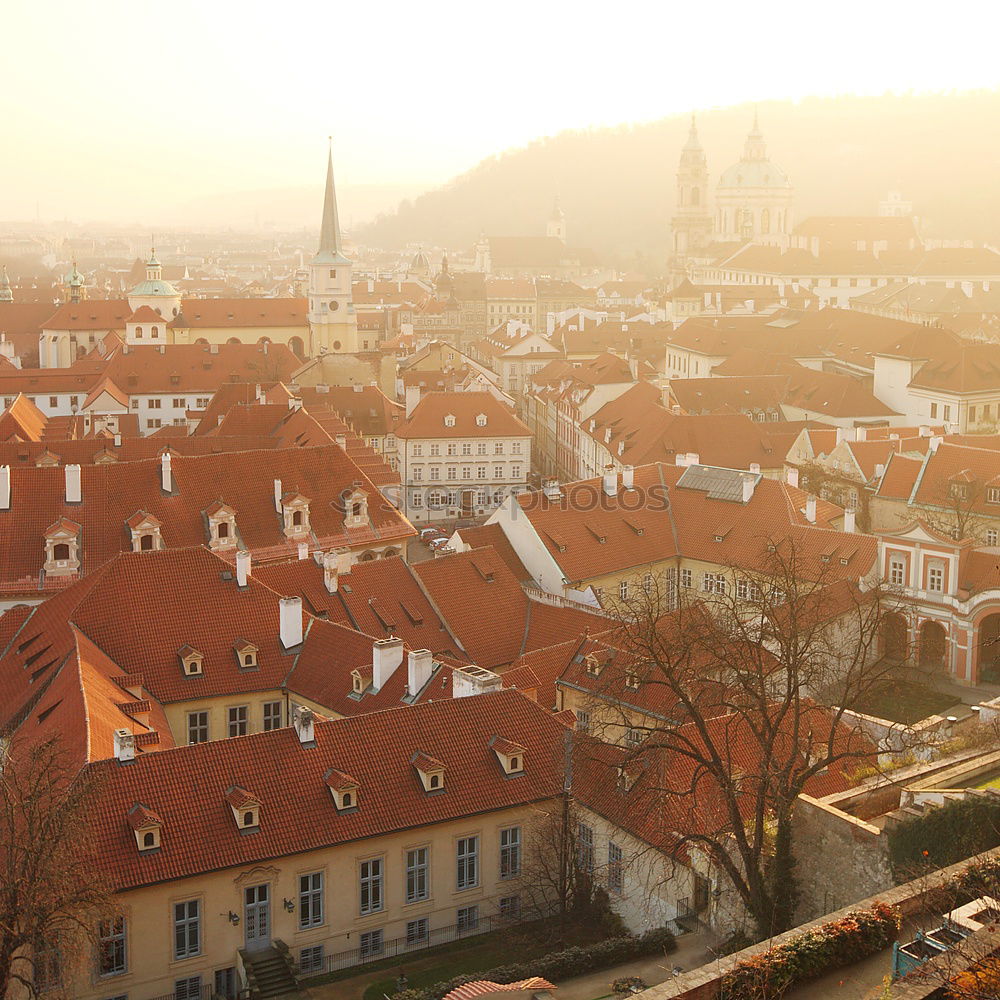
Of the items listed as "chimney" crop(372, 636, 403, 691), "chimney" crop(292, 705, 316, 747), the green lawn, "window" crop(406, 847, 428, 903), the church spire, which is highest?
the church spire

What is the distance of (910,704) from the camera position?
40188 mm

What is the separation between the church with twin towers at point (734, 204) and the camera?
16325cm

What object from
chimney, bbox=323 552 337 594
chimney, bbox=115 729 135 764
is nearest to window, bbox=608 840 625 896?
chimney, bbox=115 729 135 764

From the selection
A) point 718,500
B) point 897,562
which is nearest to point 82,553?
point 718,500

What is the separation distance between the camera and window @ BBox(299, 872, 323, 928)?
2567cm

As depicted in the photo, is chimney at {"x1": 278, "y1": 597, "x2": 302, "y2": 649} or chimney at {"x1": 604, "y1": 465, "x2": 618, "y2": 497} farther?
chimney at {"x1": 604, "y1": 465, "x2": 618, "y2": 497}

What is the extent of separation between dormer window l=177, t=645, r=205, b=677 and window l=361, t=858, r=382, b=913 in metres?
9.11

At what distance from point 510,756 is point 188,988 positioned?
715 cm

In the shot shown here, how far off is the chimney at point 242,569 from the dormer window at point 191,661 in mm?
2500

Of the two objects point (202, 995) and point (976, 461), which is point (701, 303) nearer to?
point (976, 461)

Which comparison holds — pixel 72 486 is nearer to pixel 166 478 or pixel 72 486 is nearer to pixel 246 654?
pixel 166 478

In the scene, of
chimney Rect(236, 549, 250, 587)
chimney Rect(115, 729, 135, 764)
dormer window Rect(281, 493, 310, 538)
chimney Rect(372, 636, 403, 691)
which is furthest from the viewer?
dormer window Rect(281, 493, 310, 538)

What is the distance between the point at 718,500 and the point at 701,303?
71.3 m

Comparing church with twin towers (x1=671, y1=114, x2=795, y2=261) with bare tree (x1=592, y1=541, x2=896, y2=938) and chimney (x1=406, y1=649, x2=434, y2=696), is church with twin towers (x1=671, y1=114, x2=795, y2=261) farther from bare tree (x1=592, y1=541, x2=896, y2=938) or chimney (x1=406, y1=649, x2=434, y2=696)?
bare tree (x1=592, y1=541, x2=896, y2=938)
